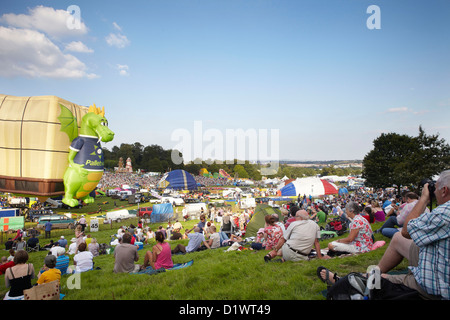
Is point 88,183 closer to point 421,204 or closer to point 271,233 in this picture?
point 271,233

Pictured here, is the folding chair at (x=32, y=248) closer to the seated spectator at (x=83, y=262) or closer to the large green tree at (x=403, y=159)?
the seated spectator at (x=83, y=262)

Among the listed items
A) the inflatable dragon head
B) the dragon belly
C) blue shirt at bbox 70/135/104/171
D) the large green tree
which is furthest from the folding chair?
the large green tree

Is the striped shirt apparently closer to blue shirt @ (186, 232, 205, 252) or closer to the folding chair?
blue shirt @ (186, 232, 205, 252)

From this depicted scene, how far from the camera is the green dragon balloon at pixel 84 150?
18531 millimetres

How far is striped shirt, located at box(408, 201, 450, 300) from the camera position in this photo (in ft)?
7.56

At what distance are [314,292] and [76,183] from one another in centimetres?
1963

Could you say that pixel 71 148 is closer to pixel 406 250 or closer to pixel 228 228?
pixel 228 228

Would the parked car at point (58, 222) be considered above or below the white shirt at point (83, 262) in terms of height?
below

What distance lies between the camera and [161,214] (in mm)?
20812

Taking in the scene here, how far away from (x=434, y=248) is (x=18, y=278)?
5.58 m

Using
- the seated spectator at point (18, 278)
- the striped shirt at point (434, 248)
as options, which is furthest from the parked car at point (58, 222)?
the striped shirt at point (434, 248)

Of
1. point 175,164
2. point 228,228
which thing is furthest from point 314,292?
point 175,164

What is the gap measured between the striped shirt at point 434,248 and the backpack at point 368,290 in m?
0.18

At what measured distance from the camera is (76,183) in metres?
18.8
